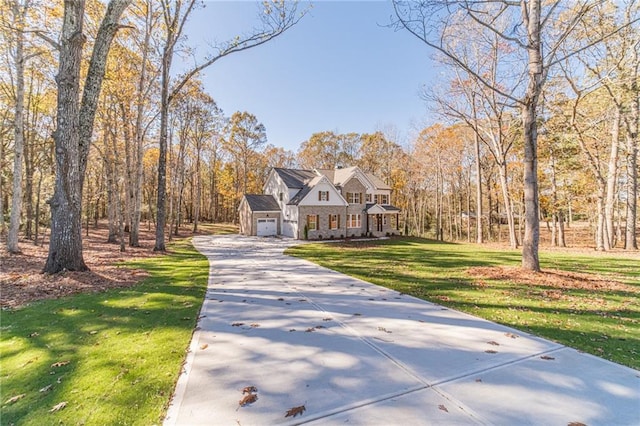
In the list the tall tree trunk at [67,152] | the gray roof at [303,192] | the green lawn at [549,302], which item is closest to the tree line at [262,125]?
the tall tree trunk at [67,152]

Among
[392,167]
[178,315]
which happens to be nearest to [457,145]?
[392,167]

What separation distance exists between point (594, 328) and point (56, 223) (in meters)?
11.0

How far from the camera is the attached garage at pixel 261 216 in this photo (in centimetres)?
2461

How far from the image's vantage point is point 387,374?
2984 millimetres

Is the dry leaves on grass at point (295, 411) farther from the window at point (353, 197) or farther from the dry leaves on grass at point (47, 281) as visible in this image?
the window at point (353, 197)

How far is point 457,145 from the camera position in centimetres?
2541

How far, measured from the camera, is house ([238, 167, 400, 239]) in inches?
922

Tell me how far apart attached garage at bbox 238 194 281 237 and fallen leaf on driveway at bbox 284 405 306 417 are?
74.4 ft

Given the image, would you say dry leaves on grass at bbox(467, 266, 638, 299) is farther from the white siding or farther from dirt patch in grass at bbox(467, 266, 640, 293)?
the white siding

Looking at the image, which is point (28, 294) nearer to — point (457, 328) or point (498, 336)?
point (457, 328)

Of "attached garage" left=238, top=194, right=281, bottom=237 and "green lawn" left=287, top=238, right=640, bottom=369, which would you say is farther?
"attached garage" left=238, top=194, right=281, bottom=237

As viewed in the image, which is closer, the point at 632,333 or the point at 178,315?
the point at 632,333

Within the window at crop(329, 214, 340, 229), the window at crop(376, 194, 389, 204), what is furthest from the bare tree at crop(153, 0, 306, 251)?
the window at crop(376, 194, 389, 204)

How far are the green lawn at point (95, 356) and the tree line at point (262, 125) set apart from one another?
10.4 feet
